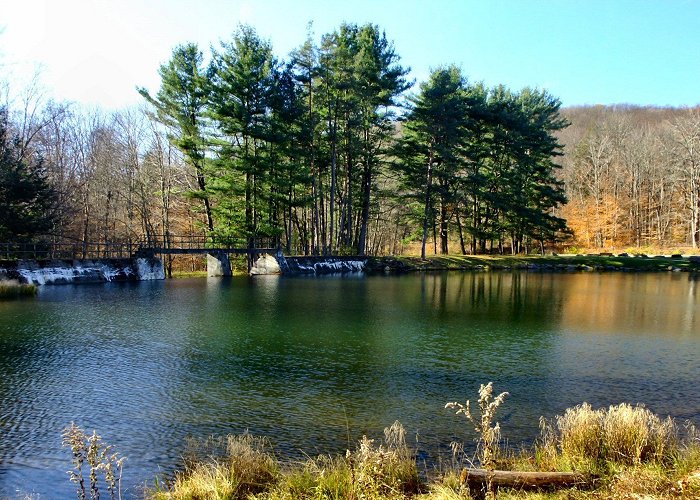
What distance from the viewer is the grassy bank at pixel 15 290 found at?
20.4m

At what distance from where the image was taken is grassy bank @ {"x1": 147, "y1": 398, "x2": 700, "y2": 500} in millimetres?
4699

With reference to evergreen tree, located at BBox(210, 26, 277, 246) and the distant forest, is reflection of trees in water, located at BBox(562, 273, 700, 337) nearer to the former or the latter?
the distant forest

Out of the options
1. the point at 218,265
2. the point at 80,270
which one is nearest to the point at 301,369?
the point at 80,270

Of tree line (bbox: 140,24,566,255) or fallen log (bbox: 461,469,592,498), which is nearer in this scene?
fallen log (bbox: 461,469,592,498)

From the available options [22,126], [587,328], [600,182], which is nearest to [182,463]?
[587,328]

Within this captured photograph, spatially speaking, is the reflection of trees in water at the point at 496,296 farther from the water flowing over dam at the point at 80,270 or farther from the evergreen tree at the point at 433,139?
the water flowing over dam at the point at 80,270

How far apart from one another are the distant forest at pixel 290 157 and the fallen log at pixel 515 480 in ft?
89.7

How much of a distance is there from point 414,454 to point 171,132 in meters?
34.6

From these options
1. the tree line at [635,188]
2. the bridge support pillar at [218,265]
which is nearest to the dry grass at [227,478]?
the bridge support pillar at [218,265]

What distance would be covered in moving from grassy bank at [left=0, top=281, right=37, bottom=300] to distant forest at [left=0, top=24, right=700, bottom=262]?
6105 mm

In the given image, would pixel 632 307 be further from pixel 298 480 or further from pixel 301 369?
pixel 298 480

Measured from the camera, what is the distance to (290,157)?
116 feet

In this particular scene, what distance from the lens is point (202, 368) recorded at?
33.3 ft

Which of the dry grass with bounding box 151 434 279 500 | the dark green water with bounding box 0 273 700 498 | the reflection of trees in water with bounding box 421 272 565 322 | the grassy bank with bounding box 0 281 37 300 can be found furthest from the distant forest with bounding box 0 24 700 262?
the dry grass with bounding box 151 434 279 500
